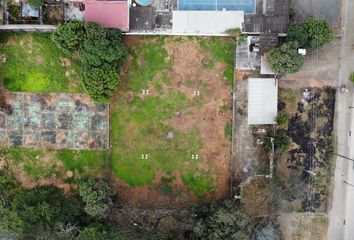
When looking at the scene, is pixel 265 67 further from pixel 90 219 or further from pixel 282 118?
pixel 90 219

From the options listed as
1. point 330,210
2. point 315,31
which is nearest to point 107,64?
point 315,31

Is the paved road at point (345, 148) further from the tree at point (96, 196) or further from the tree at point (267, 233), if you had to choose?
the tree at point (96, 196)

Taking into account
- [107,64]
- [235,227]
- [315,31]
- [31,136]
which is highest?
[315,31]

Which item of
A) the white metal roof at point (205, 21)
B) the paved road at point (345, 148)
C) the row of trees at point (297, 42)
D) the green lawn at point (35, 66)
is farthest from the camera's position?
the green lawn at point (35, 66)

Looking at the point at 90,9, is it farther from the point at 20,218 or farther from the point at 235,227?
the point at 235,227

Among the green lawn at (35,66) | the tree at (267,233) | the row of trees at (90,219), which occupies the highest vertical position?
the green lawn at (35,66)

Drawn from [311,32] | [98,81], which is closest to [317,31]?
[311,32]

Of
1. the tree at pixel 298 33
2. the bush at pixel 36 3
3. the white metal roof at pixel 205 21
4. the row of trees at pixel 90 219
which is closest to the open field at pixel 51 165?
the row of trees at pixel 90 219
